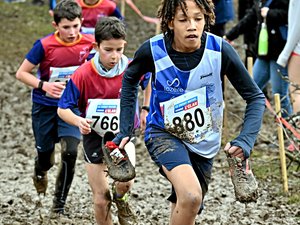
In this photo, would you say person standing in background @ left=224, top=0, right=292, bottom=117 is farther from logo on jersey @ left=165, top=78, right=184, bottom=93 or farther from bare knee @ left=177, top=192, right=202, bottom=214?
bare knee @ left=177, top=192, right=202, bottom=214

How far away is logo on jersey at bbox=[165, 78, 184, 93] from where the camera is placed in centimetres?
540

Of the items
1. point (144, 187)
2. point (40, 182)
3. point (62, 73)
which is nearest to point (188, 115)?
point (62, 73)

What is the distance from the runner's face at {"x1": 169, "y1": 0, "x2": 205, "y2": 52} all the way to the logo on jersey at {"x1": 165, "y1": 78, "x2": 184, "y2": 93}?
0.21 metres

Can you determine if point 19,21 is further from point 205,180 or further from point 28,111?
point 205,180

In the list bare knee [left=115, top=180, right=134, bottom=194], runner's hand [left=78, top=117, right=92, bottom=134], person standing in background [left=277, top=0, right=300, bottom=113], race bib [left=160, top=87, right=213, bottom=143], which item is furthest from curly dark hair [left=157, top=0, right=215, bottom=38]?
person standing in background [left=277, top=0, right=300, bottom=113]

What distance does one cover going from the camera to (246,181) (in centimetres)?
512

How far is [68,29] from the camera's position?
25.0 feet

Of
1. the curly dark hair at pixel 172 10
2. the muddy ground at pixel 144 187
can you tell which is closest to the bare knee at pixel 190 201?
the curly dark hair at pixel 172 10

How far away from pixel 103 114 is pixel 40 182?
75.7 inches

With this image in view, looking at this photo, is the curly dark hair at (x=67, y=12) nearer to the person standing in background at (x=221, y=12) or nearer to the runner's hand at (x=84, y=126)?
the runner's hand at (x=84, y=126)

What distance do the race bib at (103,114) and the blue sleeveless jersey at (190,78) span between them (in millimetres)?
992

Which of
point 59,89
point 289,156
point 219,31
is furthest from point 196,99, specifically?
point 219,31

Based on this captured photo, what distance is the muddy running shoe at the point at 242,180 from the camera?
508cm

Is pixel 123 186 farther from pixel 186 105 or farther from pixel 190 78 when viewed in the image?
pixel 190 78
